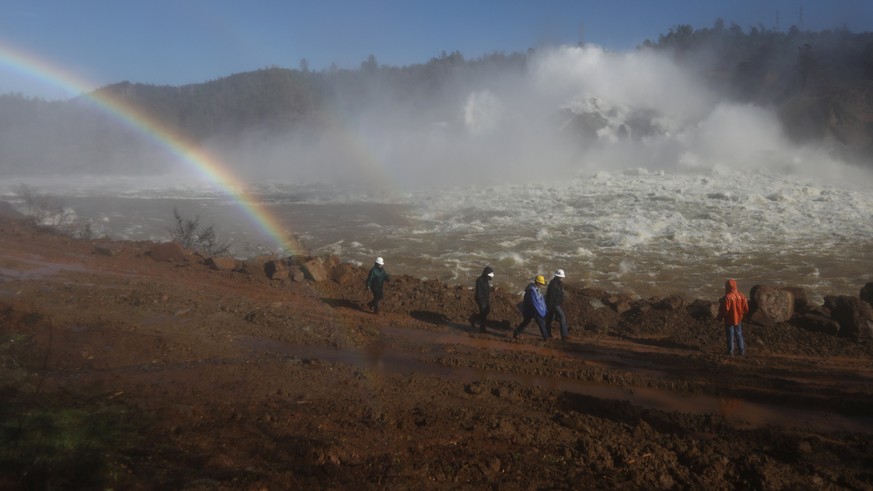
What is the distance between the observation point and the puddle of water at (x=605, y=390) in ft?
19.0

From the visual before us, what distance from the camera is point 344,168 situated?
49375mm

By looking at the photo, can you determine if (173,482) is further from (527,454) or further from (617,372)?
(617,372)

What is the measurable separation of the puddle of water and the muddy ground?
3cm

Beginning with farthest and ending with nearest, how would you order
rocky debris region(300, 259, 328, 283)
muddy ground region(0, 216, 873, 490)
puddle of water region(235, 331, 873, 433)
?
rocky debris region(300, 259, 328, 283)
puddle of water region(235, 331, 873, 433)
muddy ground region(0, 216, 873, 490)

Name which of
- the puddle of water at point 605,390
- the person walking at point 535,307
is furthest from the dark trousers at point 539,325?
the puddle of water at point 605,390

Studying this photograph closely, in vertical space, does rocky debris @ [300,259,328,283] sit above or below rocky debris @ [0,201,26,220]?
below

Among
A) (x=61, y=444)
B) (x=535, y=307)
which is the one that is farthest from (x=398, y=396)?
(x=535, y=307)

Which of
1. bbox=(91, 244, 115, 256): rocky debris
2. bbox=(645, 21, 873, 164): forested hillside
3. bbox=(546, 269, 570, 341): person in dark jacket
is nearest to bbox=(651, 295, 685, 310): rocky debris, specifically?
bbox=(546, 269, 570, 341): person in dark jacket

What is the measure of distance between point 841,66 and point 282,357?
42.7m

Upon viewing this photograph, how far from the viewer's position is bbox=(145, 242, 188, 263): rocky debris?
12784 millimetres

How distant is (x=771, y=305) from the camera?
9383 millimetres

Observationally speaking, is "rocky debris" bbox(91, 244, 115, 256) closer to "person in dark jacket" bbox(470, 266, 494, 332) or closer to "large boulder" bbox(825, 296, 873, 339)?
"person in dark jacket" bbox(470, 266, 494, 332)

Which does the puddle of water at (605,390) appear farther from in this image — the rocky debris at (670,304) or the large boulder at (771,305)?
the large boulder at (771,305)

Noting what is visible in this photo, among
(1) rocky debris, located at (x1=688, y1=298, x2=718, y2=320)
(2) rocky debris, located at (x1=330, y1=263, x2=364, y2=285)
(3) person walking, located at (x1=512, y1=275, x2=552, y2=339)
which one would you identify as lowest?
(1) rocky debris, located at (x1=688, y1=298, x2=718, y2=320)
